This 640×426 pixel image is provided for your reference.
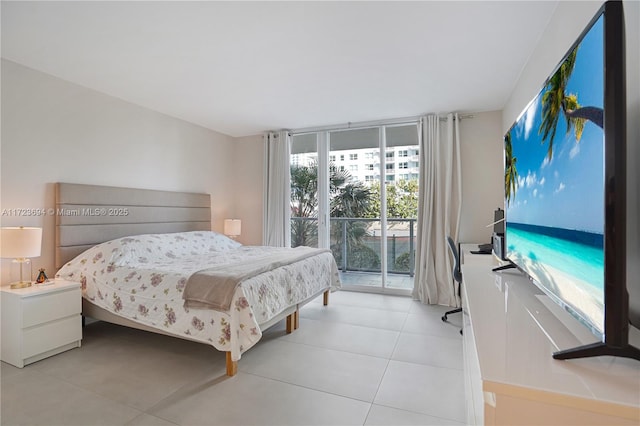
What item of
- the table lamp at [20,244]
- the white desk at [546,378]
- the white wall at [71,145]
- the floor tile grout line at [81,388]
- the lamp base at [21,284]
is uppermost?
the white wall at [71,145]

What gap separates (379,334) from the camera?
10.2 ft

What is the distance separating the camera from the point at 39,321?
8.36 feet

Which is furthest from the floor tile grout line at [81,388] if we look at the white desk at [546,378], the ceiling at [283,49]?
the ceiling at [283,49]

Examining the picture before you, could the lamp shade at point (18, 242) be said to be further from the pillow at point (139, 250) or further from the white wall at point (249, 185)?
the white wall at point (249, 185)

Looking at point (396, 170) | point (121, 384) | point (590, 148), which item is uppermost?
point (396, 170)

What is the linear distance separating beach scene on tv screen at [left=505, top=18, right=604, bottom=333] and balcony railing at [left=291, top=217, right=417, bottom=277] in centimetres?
309

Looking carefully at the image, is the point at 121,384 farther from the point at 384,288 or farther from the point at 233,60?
the point at 384,288

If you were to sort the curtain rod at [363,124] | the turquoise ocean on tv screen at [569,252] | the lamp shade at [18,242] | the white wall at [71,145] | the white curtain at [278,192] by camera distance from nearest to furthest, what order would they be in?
the turquoise ocean on tv screen at [569,252] → the lamp shade at [18,242] → the white wall at [71,145] → the curtain rod at [363,124] → the white curtain at [278,192]

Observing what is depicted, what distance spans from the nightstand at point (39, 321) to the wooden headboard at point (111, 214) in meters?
0.54

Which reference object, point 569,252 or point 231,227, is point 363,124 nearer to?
point 231,227

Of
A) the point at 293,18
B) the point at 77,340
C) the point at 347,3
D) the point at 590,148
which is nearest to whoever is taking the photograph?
the point at 590,148

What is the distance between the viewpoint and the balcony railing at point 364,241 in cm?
476

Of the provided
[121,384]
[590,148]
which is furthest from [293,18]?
[121,384]

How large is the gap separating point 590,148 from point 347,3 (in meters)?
1.71
